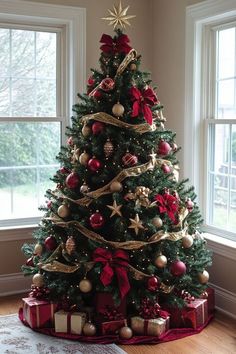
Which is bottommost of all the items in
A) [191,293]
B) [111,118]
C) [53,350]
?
[53,350]

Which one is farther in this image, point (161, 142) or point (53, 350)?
point (161, 142)

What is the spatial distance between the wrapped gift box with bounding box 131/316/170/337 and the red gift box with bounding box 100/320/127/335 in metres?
0.07

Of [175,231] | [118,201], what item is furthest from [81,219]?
[175,231]

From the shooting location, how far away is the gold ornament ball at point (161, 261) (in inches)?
124

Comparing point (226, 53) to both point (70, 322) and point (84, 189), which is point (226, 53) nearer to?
point (84, 189)

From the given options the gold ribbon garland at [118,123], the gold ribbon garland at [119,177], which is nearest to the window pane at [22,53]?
the gold ribbon garland at [118,123]

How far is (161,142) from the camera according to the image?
333 cm

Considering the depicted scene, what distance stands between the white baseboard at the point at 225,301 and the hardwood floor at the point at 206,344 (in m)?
0.10

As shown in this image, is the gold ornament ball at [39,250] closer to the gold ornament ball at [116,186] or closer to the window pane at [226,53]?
the gold ornament ball at [116,186]

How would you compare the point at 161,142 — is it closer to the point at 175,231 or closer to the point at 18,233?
the point at 175,231

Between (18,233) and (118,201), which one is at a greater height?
(118,201)

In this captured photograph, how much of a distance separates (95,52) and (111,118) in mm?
1172

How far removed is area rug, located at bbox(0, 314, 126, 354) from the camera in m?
2.98

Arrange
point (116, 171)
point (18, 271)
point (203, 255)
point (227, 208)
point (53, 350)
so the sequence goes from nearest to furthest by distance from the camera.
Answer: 1. point (53, 350)
2. point (116, 171)
3. point (203, 255)
4. point (227, 208)
5. point (18, 271)
